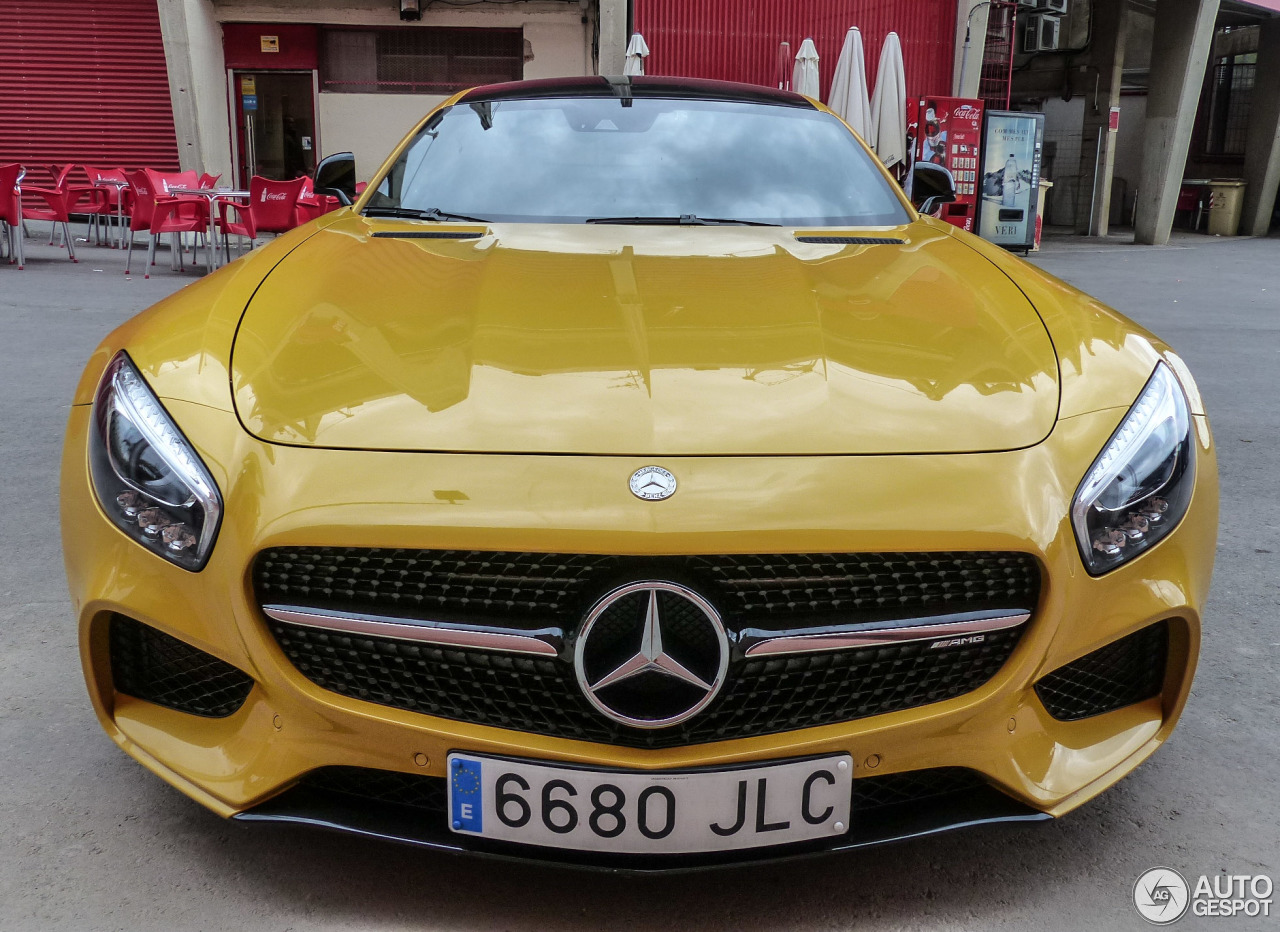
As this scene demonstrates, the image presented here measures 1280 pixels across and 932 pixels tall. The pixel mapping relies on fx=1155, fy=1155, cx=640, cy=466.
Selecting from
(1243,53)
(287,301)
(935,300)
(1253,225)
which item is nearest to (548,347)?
(287,301)

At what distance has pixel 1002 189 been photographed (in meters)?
16.2

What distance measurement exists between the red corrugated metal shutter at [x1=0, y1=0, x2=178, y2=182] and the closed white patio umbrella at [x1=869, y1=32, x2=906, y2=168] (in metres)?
10.6

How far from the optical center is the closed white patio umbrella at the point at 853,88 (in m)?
14.8

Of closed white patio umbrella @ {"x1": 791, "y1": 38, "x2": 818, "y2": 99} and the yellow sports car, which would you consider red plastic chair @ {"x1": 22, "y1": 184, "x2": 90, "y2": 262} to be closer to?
closed white patio umbrella @ {"x1": 791, "y1": 38, "x2": 818, "y2": 99}

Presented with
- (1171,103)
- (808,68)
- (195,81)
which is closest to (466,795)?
(808,68)

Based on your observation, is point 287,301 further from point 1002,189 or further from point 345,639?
point 1002,189

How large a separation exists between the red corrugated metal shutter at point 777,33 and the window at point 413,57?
2.30 m

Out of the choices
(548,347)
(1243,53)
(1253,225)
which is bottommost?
(1253,225)

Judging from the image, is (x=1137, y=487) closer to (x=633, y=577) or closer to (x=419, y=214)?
(x=633, y=577)

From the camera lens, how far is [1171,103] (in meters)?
19.4

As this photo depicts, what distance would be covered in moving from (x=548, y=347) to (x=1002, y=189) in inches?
615

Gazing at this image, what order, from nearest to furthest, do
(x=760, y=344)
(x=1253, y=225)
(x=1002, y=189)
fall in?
(x=760, y=344) → (x=1002, y=189) → (x=1253, y=225)

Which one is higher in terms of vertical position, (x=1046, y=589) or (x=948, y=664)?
(x=1046, y=589)

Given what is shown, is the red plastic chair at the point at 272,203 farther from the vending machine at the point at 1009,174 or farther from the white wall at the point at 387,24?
the vending machine at the point at 1009,174
